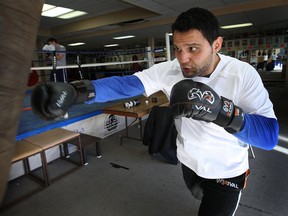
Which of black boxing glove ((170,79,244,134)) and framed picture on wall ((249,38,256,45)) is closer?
black boxing glove ((170,79,244,134))

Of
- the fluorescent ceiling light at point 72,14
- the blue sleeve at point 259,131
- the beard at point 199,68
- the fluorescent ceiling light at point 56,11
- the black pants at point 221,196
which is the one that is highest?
the fluorescent ceiling light at point 72,14

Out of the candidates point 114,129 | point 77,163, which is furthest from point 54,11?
point 77,163

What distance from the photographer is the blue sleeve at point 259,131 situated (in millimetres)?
951

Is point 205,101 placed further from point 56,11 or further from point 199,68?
point 56,11

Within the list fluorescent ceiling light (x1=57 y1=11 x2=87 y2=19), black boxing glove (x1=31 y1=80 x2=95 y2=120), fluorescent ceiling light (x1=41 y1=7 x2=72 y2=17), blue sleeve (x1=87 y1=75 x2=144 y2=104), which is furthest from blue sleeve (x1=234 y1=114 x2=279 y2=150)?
fluorescent ceiling light (x1=57 y1=11 x2=87 y2=19)

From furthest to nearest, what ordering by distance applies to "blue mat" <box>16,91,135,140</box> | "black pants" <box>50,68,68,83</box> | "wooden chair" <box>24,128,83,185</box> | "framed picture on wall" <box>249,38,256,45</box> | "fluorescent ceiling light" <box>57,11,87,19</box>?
"framed picture on wall" <box>249,38,256,45</box>, "fluorescent ceiling light" <box>57,11,87,19</box>, "black pants" <box>50,68,68,83</box>, "blue mat" <box>16,91,135,140</box>, "wooden chair" <box>24,128,83,185</box>

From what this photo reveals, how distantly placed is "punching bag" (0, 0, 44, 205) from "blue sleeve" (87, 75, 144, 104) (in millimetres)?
780

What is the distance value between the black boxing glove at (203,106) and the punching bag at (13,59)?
2.24 feet

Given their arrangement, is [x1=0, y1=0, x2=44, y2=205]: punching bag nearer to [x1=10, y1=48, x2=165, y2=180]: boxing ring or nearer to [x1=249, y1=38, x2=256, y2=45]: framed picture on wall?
[x1=10, y1=48, x2=165, y2=180]: boxing ring

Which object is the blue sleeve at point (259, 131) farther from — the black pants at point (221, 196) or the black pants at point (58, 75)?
the black pants at point (58, 75)

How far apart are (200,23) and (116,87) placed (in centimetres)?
52

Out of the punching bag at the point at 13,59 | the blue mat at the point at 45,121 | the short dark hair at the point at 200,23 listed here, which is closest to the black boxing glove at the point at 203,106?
the short dark hair at the point at 200,23

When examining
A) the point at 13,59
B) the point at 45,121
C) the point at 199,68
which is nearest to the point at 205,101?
the point at 199,68

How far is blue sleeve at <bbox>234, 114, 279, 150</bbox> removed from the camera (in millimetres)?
951
